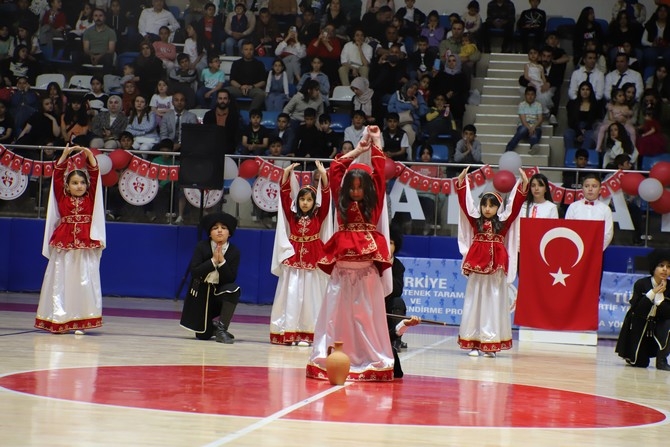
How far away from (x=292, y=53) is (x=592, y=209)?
8.10 m

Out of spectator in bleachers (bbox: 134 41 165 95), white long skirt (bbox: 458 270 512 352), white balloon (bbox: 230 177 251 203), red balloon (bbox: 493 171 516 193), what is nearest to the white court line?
white long skirt (bbox: 458 270 512 352)

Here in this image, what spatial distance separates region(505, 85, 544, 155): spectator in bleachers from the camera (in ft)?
63.7

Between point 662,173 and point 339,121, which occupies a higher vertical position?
point 339,121

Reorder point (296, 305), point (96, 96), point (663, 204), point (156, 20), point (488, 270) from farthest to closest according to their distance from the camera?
1. point (156, 20)
2. point (96, 96)
3. point (663, 204)
4. point (296, 305)
5. point (488, 270)

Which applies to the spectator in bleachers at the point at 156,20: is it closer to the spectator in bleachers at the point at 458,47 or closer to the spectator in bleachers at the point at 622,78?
the spectator in bleachers at the point at 458,47

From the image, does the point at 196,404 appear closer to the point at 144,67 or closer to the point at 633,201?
the point at 633,201

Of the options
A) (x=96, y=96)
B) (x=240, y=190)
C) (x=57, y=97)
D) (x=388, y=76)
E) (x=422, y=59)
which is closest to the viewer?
(x=240, y=190)

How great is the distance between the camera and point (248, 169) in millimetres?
17016

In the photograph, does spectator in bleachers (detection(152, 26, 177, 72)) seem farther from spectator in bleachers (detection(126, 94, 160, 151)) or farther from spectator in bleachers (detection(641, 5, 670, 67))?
spectator in bleachers (detection(641, 5, 670, 67))

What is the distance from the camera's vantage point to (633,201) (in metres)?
16.0

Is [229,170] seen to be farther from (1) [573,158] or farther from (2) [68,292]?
(1) [573,158]

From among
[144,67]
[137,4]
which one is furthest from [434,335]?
[137,4]

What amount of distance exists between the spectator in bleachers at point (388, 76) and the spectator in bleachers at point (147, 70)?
4310 mm

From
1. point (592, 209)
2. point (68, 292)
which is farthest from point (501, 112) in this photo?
point (68, 292)
